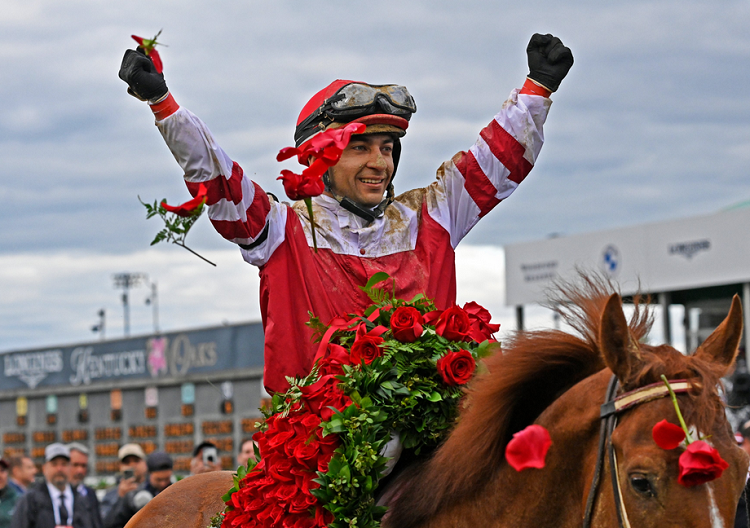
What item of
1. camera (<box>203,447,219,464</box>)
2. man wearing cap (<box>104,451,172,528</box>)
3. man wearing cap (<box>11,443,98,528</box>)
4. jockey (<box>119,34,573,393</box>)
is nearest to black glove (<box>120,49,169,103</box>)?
jockey (<box>119,34,573,393</box>)

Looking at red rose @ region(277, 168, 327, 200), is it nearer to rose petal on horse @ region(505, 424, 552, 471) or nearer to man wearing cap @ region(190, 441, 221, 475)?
rose petal on horse @ region(505, 424, 552, 471)

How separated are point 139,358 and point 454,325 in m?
18.2

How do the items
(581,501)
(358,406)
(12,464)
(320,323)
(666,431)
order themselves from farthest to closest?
(12,464) → (320,323) → (358,406) → (581,501) → (666,431)

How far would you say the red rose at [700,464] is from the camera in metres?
1.96

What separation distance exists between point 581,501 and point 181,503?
194 centimetres

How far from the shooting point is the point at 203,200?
105 inches

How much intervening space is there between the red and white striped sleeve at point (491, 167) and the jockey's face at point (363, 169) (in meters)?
0.25

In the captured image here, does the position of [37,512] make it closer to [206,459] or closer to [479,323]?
[206,459]

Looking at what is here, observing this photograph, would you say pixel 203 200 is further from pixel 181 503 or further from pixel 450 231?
pixel 181 503

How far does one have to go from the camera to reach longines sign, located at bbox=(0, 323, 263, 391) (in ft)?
58.1

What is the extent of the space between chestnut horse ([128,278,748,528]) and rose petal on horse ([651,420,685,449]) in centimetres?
3

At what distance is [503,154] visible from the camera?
10.9 ft

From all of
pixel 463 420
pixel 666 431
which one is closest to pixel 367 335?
pixel 463 420

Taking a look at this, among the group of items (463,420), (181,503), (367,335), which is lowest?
(181,503)
